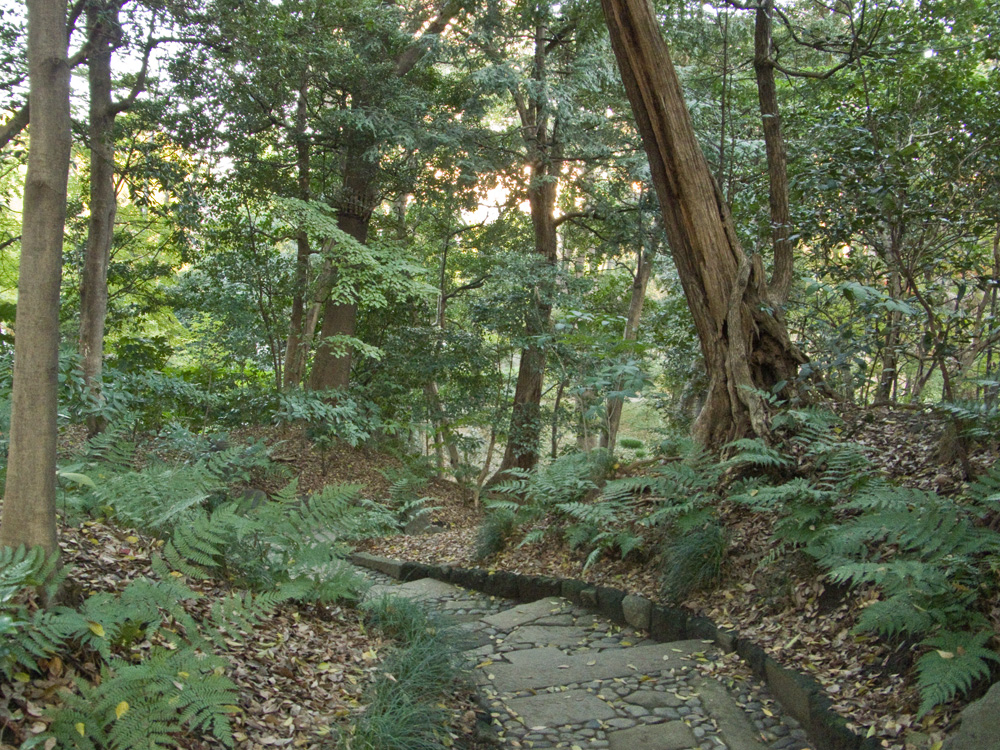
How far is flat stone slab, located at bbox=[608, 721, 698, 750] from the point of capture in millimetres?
3402

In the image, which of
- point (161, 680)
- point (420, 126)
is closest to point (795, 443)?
point (161, 680)

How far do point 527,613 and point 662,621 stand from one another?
1151mm

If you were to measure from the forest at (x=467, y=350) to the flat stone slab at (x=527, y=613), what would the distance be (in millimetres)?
379

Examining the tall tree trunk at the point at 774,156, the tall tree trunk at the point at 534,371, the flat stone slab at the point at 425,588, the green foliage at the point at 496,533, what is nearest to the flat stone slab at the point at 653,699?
the flat stone slab at the point at 425,588

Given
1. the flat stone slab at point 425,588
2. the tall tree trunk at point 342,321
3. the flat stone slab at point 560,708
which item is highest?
the tall tree trunk at point 342,321

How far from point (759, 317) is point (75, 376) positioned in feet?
20.6

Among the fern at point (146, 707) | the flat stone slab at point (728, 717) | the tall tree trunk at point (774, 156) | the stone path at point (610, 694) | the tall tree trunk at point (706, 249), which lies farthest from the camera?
the tall tree trunk at point (774, 156)

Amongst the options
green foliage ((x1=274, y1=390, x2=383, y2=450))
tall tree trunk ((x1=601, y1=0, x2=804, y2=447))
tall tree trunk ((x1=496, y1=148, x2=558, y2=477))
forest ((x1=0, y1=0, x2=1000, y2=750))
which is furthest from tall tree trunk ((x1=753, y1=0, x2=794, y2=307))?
green foliage ((x1=274, y1=390, x2=383, y2=450))

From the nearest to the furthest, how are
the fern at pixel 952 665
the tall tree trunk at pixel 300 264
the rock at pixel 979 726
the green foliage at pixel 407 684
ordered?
the rock at pixel 979 726 → the fern at pixel 952 665 → the green foliage at pixel 407 684 → the tall tree trunk at pixel 300 264

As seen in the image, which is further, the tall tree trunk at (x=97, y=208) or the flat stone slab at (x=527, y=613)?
the tall tree trunk at (x=97, y=208)

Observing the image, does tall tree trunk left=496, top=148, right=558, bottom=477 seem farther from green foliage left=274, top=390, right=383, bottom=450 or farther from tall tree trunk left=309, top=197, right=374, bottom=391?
tall tree trunk left=309, top=197, right=374, bottom=391

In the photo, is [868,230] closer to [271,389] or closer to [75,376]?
[75,376]

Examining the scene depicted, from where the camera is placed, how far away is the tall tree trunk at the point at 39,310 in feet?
9.41

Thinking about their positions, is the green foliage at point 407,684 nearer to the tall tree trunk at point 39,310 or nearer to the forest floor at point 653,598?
the forest floor at point 653,598
